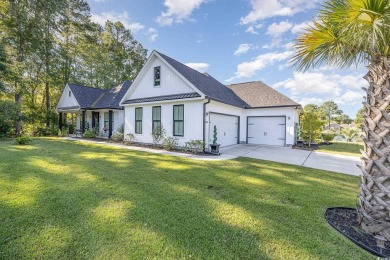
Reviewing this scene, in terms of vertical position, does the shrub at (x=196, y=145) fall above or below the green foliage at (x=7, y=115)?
below

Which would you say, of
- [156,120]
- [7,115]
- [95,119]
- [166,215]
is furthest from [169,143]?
[7,115]

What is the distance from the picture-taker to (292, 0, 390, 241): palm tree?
2.58 meters

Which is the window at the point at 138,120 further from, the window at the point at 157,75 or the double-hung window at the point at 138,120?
the window at the point at 157,75

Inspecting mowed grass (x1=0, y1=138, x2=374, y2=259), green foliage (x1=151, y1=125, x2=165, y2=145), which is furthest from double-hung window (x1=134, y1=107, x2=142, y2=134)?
mowed grass (x1=0, y1=138, x2=374, y2=259)

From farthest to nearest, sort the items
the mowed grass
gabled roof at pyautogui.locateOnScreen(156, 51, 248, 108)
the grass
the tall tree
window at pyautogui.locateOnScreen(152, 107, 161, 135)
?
the tall tree < window at pyautogui.locateOnScreen(152, 107, 161, 135) < the grass < gabled roof at pyautogui.locateOnScreen(156, 51, 248, 108) < the mowed grass

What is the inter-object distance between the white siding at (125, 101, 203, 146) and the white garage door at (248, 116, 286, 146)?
6223 millimetres

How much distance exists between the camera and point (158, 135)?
1196 centimetres

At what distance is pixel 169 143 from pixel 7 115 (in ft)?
45.6

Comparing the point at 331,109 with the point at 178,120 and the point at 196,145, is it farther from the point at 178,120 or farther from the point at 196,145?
the point at 196,145

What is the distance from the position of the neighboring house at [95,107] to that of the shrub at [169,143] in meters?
7.06

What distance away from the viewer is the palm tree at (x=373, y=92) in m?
2.58

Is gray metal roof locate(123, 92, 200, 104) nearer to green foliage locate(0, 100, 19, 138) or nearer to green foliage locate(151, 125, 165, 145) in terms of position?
green foliage locate(151, 125, 165, 145)

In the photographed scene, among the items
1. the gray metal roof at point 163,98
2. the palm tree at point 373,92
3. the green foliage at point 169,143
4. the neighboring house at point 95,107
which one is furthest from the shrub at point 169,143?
the palm tree at point 373,92

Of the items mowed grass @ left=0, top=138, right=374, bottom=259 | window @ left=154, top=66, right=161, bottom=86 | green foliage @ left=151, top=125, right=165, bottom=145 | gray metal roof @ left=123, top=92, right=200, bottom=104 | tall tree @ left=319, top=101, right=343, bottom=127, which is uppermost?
tall tree @ left=319, top=101, right=343, bottom=127
